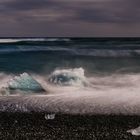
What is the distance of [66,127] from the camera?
9219mm

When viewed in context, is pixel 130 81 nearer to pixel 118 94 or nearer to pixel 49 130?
pixel 118 94

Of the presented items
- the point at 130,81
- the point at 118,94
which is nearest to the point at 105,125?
the point at 118,94

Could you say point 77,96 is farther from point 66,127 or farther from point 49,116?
point 66,127

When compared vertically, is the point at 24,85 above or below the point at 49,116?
above

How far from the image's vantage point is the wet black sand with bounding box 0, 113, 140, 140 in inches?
337

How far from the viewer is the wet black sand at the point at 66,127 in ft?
28.1

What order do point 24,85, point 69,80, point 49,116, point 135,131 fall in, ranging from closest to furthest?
point 135,131
point 49,116
point 24,85
point 69,80

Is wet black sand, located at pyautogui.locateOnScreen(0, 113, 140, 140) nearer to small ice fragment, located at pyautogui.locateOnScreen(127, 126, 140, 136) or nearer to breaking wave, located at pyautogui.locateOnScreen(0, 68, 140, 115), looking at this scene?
small ice fragment, located at pyautogui.locateOnScreen(127, 126, 140, 136)

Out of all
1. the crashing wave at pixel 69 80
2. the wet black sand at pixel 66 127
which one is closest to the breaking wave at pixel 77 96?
the crashing wave at pixel 69 80

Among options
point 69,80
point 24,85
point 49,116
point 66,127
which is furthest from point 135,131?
Answer: point 69,80

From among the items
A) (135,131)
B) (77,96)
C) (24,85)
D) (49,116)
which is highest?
(24,85)

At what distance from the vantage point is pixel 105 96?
12406 millimetres

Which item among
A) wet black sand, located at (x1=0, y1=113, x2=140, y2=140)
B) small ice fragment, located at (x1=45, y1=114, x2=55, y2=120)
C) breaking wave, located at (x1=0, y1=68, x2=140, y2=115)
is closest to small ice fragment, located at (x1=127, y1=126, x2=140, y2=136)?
wet black sand, located at (x1=0, y1=113, x2=140, y2=140)

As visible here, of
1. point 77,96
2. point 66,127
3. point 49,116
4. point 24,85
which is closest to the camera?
point 66,127
